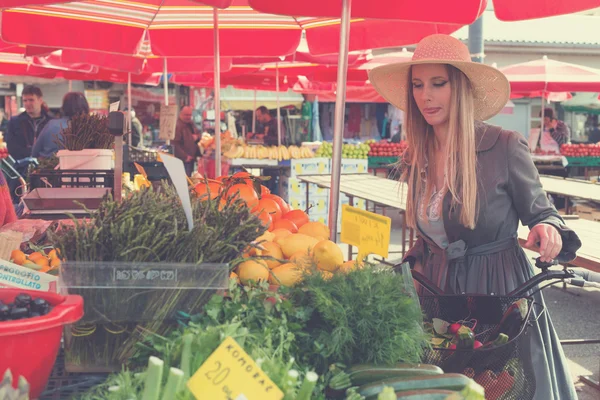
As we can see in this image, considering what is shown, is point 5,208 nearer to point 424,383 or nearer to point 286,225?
point 286,225

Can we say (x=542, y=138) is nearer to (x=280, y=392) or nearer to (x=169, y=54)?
(x=169, y=54)

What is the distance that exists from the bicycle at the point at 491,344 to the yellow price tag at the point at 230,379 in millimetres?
682

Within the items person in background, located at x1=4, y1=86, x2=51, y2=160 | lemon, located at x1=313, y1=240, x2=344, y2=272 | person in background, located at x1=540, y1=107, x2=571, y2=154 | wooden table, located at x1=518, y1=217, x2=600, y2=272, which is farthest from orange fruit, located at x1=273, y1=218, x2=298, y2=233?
person in background, located at x1=540, y1=107, x2=571, y2=154

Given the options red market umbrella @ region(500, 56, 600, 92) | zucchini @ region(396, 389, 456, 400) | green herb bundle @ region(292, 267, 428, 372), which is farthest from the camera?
red market umbrella @ region(500, 56, 600, 92)

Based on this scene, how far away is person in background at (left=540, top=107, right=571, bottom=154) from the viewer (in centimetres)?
1588

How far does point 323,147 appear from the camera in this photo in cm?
1261

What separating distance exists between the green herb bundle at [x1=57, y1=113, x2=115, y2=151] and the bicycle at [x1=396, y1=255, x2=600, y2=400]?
3119mm

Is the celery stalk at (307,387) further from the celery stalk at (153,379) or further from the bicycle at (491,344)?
the bicycle at (491,344)

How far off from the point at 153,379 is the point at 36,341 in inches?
Answer: 13.3

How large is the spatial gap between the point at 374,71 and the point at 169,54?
11.0 ft

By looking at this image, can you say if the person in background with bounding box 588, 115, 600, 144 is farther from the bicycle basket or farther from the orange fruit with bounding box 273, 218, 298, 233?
the bicycle basket

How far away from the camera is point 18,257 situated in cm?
270

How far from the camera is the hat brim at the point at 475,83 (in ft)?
9.61

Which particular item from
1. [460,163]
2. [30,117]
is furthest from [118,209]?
[30,117]
